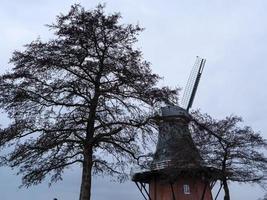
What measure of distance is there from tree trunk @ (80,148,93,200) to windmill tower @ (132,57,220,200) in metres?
3.17

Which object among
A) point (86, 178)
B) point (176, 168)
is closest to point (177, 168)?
point (176, 168)

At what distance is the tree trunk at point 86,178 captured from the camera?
1572 centimetres

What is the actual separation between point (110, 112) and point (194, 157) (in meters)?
10.3

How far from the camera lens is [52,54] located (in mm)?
17016

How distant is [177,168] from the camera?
27031 millimetres

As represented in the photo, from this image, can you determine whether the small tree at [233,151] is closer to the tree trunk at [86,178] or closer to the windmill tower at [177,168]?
the windmill tower at [177,168]

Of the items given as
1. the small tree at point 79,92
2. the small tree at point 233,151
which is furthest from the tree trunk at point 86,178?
the small tree at point 233,151

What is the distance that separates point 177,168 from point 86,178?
12.1 metres

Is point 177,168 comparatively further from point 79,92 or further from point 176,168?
point 79,92

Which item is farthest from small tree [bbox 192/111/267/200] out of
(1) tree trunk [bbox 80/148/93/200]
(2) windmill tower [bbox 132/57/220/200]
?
(1) tree trunk [bbox 80/148/93/200]

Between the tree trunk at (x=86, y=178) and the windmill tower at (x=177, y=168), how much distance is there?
10.4ft

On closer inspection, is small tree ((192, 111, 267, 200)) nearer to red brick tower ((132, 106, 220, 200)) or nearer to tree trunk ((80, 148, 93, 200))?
red brick tower ((132, 106, 220, 200))

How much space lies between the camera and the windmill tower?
20.1m

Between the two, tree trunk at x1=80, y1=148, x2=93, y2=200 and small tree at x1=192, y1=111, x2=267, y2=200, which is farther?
small tree at x1=192, y1=111, x2=267, y2=200
